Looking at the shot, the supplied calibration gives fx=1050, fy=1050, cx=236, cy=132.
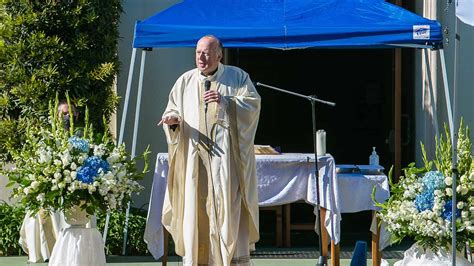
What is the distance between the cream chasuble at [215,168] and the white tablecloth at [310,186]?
2.42 feet

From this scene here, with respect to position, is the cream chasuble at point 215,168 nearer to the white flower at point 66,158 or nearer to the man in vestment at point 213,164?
the man in vestment at point 213,164

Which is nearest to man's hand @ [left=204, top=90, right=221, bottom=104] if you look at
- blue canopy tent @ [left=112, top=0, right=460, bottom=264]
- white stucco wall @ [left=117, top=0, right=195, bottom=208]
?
blue canopy tent @ [left=112, top=0, right=460, bottom=264]

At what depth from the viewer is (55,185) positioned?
7.82m

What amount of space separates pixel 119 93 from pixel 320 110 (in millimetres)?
2954

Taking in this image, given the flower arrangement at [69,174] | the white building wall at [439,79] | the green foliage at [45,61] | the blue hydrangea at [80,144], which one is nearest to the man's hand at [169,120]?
the flower arrangement at [69,174]

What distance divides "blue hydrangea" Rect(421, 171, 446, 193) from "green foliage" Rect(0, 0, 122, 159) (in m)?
4.34

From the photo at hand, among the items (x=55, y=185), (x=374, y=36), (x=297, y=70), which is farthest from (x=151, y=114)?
(x=55, y=185)

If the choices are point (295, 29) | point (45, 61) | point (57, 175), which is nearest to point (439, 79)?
point (295, 29)

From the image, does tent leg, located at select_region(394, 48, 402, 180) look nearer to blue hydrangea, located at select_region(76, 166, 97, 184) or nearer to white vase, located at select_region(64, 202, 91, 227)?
white vase, located at select_region(64, 202, 91, 227)

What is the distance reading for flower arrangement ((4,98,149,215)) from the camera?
7.83 meters

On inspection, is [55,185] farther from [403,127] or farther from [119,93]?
[403,127]

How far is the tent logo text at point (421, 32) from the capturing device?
32.6ft

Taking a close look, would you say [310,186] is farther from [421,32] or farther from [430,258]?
[430,258]

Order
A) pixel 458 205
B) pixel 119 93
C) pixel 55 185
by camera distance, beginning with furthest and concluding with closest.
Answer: pixel 119 93 → pixel 55 185 → pixel 458 205
